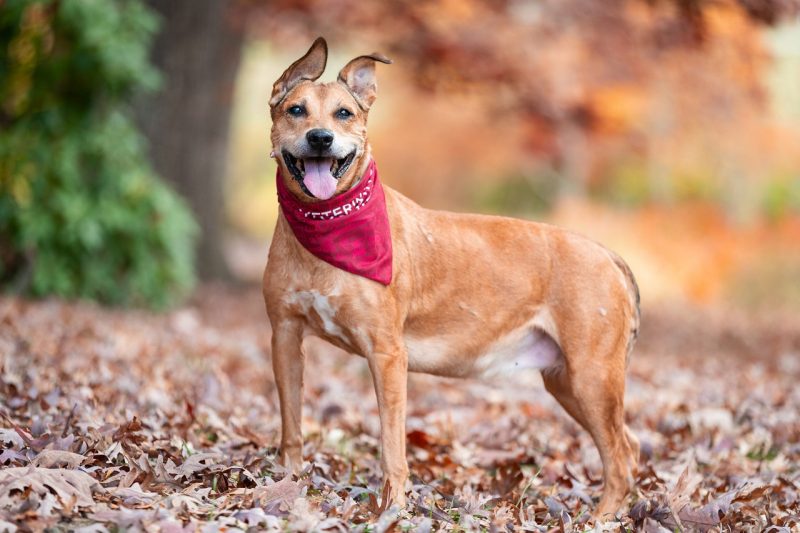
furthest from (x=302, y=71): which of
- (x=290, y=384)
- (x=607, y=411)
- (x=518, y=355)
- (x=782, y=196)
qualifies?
(x=782, y=196)

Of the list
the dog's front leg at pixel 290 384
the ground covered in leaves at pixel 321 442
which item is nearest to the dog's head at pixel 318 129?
the dog's front leg at pixel 290 384

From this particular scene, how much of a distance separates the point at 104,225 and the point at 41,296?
92cm

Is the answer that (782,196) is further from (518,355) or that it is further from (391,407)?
(391,407)

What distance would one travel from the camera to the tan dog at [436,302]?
4.42 meters

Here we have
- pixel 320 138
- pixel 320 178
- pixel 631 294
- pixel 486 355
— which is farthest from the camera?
pixel 631 294

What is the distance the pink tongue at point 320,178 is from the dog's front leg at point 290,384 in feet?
2.22

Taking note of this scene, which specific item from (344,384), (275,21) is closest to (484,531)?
(344,384)

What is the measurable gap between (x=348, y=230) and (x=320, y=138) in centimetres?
45

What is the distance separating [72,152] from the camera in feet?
30.3

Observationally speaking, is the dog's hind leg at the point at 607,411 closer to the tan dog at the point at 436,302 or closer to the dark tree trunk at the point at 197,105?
the tan dog at the point at 436,302

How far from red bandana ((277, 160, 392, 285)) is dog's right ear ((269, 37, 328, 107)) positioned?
469 mm

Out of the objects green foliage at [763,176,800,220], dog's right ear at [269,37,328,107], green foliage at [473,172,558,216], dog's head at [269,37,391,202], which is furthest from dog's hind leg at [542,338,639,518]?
green foliage at [473,172,558,216]

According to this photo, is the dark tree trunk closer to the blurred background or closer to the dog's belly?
the blurred background

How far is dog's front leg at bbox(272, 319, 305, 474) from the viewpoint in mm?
4637
